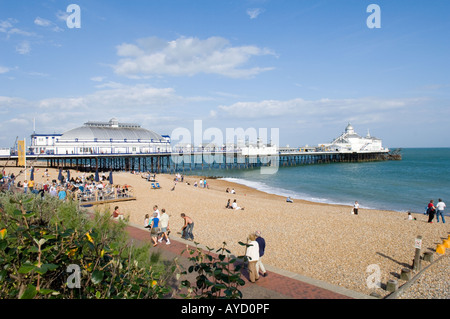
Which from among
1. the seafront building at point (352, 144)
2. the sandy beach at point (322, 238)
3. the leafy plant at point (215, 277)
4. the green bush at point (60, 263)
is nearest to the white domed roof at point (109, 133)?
the sandy beach at point (322, 238)

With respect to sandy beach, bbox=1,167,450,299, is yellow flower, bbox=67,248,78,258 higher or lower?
higher

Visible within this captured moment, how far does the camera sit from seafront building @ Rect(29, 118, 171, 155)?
4438 centimetres

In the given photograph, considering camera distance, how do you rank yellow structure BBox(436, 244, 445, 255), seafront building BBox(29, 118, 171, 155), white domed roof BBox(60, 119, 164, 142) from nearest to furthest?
yellow structure BBox(436, 244, 445, 255), seafront building BBox(29, 118, 171, 155), white domed roof BBox(60, 119, 164, 142)

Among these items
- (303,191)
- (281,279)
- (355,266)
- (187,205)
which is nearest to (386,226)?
(355,266)

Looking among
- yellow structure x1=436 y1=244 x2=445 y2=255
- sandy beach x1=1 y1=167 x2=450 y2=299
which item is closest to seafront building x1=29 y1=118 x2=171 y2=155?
sandy beach x1=1 y1=167 x2=450 y2=299

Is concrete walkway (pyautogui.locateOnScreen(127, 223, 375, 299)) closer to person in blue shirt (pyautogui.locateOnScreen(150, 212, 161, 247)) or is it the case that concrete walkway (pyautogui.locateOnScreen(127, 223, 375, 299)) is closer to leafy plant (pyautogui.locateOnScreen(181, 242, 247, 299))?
person in blue shirt (pyautogui.locateOnScreen(150, 212, 161, 247))

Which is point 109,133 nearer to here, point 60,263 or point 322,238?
point 322,238

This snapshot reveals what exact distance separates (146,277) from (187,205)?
15968 millimetres

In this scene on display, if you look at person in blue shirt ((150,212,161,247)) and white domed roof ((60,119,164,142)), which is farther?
white domed roof ((60,119,164,142))

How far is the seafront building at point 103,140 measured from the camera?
44.4 meters

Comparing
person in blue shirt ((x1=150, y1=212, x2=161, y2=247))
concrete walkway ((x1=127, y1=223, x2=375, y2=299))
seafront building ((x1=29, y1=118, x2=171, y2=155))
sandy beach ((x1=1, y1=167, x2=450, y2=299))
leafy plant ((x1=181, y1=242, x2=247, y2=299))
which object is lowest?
sandy beach ((x1=1, y1=167, x2=450, y2=299))

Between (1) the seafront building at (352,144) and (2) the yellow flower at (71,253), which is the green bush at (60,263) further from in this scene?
(1) the seafront building at (352,144)

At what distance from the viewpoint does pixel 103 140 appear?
50031 mm
